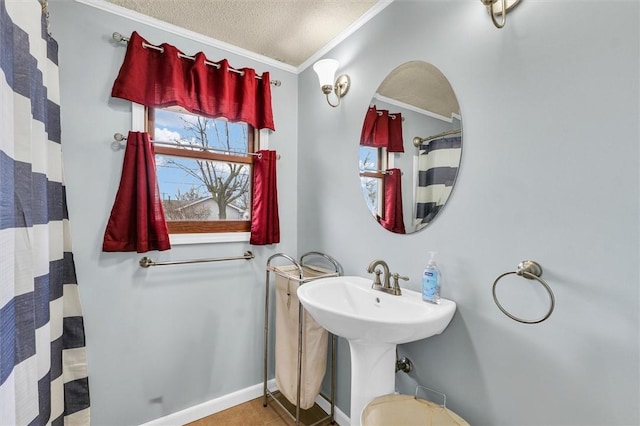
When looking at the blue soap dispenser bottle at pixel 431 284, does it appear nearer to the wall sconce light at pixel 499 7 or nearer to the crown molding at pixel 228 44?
the wall sconce light at pixel 499 7

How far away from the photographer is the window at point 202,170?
1.85 metres

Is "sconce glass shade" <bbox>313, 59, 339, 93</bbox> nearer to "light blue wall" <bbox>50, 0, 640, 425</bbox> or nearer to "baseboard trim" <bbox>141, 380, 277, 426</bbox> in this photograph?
"light blue wall" <bbox>50, 0, 640, 425</bbox>

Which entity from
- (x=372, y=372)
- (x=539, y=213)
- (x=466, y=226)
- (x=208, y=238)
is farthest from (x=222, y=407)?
(x=539, y=213)

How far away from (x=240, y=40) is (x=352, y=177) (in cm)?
116

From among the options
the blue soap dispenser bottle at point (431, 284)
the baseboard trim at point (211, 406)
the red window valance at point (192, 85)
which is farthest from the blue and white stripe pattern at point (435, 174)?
the baseboard trim at point (211, 406)

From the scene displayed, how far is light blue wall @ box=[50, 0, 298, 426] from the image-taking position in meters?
1.56

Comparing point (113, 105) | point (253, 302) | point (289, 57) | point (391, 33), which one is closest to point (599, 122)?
point (391, 33)

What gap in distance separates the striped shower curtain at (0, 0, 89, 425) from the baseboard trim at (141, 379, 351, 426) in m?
0.51

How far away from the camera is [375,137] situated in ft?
5.34

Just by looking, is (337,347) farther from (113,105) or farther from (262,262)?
(113,105)

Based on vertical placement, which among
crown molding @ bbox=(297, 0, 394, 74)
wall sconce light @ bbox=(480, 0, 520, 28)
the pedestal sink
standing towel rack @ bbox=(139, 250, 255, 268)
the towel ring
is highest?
crown molding @ bbox=(297, 0, 394, 74)

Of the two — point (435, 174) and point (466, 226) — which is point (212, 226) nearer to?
point (435, 174)

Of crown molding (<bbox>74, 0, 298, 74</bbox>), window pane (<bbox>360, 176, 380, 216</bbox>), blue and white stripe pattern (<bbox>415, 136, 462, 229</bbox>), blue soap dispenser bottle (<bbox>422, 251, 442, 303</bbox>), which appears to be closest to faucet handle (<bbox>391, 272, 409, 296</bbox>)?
blue soap dispenser bottle (<bbox>422, 251, 442, 303</bbox>)

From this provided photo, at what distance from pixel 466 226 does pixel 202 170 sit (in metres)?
1.61
